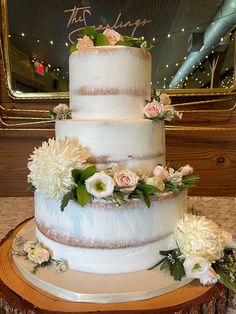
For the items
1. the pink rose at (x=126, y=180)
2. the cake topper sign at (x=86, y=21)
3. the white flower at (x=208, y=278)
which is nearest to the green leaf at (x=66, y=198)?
the pink rose at (x=126, y=180)

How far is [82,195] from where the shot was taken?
648mm

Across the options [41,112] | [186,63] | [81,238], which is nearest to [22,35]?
[41,112]

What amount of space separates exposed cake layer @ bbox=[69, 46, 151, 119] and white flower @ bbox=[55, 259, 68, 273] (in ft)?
1.16

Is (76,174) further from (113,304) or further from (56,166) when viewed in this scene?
(113,304)

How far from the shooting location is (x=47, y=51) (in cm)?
147

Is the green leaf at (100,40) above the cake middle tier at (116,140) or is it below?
above

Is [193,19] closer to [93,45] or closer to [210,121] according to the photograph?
[210,121]

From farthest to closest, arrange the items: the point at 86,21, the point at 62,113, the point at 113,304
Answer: the point at 86,21 < the point at 62,113 < the point at 113,304

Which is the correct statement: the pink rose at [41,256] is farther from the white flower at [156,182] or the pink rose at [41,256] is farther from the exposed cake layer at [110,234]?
the white flower at [156,182]

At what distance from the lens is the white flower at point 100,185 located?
0.64m

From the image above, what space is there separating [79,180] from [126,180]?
0.10 metres

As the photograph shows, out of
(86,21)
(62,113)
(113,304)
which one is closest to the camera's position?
(113,304)

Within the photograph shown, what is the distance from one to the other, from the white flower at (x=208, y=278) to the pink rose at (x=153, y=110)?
376 mm

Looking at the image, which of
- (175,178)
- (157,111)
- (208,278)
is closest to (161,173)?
(175,178)
